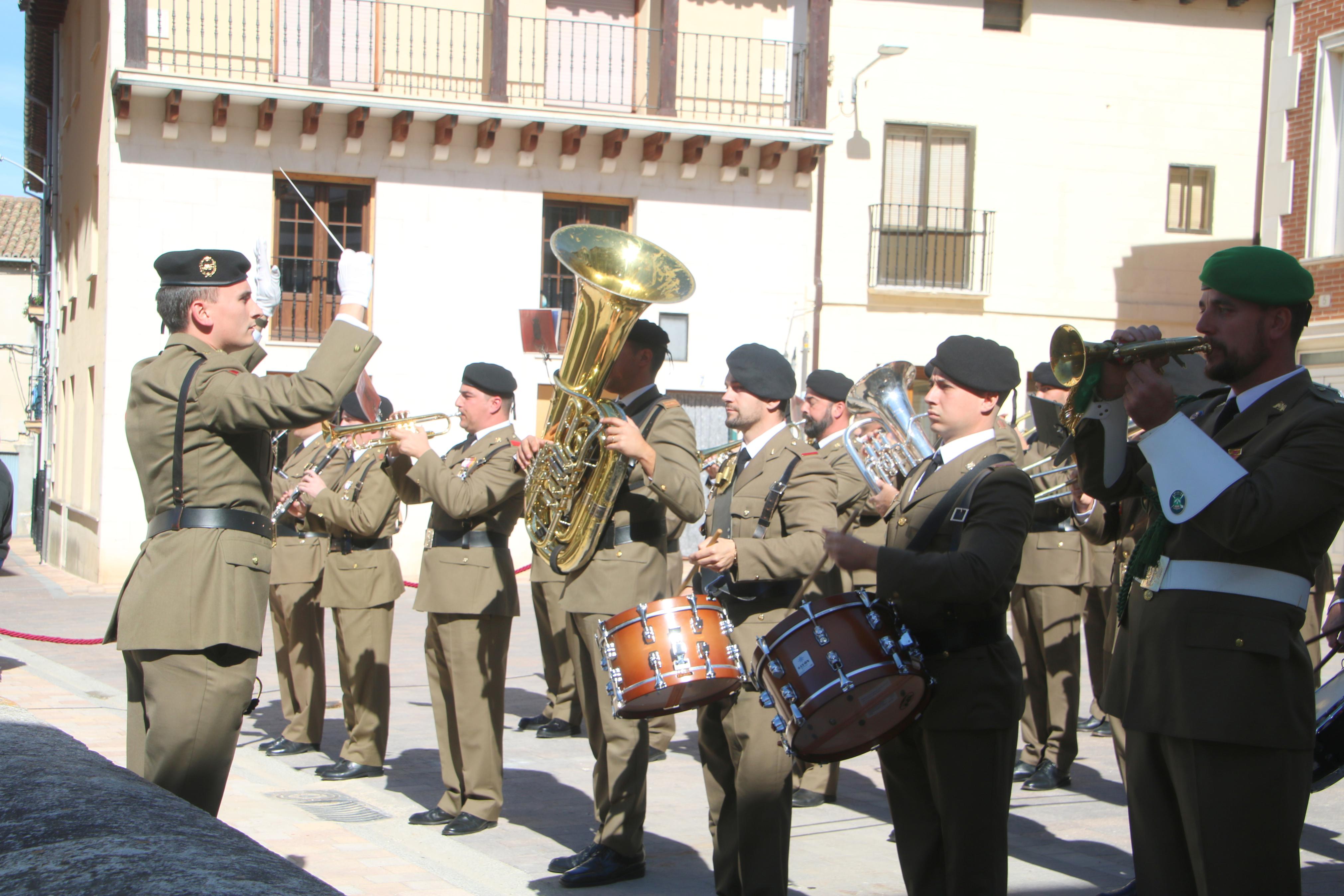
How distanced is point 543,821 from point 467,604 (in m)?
1.08

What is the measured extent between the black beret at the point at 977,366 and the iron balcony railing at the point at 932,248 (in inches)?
592

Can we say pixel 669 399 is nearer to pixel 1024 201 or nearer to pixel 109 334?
pixel 109 334

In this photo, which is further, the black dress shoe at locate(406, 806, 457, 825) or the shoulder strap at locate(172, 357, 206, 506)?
the black dress shoe at locate(406, 806, 457, 825)

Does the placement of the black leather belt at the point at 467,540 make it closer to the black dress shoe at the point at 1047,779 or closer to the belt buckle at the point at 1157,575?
the black dress shoe at the point at 1047,779

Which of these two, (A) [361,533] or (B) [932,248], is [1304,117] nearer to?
(B) [932,248]

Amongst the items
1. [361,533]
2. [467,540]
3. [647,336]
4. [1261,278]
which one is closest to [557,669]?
[361,533]

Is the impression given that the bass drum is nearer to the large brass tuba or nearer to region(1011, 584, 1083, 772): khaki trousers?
region(1011, 584, 1083, 772): khaki trousers

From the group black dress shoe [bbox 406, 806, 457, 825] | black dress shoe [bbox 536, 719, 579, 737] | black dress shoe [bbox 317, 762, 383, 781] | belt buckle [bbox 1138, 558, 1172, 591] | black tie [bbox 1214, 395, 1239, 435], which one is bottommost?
black dress shoe [bbox 536, 719, 579, 737]

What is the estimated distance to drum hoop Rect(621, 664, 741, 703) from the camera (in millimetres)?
4051

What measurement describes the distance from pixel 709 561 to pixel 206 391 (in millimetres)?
1688

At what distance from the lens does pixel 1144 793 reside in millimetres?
3197

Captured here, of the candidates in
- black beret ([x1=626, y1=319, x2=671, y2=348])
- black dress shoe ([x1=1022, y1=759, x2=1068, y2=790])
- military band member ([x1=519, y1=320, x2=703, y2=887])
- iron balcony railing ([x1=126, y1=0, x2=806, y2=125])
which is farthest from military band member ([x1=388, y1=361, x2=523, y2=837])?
iron balcony railing ([x1=126, y1=0, x2=806, y2=125])

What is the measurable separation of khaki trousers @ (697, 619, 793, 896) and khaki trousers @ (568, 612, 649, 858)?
16.7 inches

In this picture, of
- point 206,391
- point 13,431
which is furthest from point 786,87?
point 13,431
